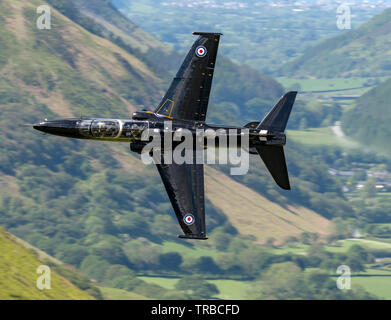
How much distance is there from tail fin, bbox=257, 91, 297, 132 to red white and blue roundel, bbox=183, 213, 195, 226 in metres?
11.8

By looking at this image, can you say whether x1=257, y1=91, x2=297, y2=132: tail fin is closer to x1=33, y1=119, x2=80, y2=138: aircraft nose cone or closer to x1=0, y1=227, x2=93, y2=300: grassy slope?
x1=33, y1=119, x2=80, y2=138: aircraft nose cone

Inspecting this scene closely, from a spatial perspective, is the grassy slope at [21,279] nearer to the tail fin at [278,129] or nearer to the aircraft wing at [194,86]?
the aircraft wing at [194,86]

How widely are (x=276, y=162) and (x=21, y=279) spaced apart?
100900mm

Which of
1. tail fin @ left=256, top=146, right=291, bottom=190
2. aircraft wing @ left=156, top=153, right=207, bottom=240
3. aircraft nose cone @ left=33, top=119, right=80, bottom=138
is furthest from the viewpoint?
aircraft nose cone @ left=33, top=119, right=80, bottom=138

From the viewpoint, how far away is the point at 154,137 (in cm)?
6469

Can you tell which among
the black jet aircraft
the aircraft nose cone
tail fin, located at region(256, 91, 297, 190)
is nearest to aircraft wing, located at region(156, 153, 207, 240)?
the black jet aircraft

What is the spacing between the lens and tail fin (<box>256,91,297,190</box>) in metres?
63.8

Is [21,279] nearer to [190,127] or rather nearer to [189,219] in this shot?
[189,219]

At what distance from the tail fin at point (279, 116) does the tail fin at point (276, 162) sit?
82.5 inches

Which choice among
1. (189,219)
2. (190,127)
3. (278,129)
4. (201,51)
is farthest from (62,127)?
(278,129)

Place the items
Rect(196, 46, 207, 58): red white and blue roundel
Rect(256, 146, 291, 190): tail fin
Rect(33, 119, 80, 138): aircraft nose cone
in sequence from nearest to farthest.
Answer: Rect(256, 146, 291, 190): tail fin, Rect(33, 119, 80, 138): aircraft nose cone, Rect(196, 46, 207, 58): red white and blue roundel
